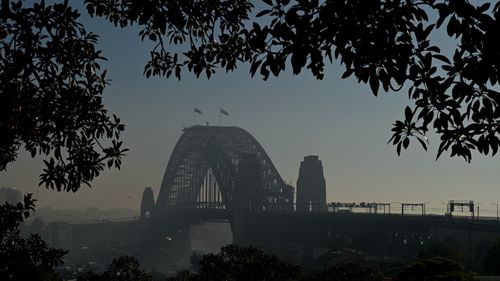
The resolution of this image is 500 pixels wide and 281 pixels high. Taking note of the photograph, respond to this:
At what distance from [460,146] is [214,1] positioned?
8696mm

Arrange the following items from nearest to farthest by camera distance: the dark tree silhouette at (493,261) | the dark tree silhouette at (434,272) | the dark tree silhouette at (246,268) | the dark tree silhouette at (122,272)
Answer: the dark tree silhouette at (122,272) < the dark tree silhouette at (246,268) < the dark tree silhouette at (434,272) < the dark tree silhouette at (493,261)

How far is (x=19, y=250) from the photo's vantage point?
1875 cm

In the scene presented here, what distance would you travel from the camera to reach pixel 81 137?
59.0 feet

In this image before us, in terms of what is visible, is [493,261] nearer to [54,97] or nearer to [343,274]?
[343,274]

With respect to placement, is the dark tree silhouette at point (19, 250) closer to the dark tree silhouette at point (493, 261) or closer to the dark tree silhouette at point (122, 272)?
the dark tree silhouette at point (122, 272)

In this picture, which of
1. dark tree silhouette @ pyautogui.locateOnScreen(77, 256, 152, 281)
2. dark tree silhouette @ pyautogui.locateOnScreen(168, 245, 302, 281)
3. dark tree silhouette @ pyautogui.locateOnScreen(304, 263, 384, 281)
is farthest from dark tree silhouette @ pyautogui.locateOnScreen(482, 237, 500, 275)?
dark tree silhouette @ pyautogui.locateOnScreen(77, 256, 152, 281)

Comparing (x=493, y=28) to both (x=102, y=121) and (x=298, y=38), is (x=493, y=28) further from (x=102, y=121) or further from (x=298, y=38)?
(x=102, y=121)

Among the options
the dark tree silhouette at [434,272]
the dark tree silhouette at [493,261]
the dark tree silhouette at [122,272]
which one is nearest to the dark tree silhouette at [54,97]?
the dark tree silhouette at [122,272]

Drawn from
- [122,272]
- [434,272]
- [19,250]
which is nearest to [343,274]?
[434,272]

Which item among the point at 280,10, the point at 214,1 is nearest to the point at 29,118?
the point at 214,1

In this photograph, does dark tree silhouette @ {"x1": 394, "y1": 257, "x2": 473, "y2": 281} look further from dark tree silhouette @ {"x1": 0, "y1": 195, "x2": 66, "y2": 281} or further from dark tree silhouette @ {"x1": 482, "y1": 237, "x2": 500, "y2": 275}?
dark tree silhouette @ {"x1": 482, "y1": 237, "x2": 500, "y2": 275}

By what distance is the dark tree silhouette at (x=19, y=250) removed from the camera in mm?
18453

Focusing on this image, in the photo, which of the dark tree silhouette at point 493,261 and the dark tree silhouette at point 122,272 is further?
the dark tree silhouette at point 493,261

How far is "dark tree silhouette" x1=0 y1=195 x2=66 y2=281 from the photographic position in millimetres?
18453
